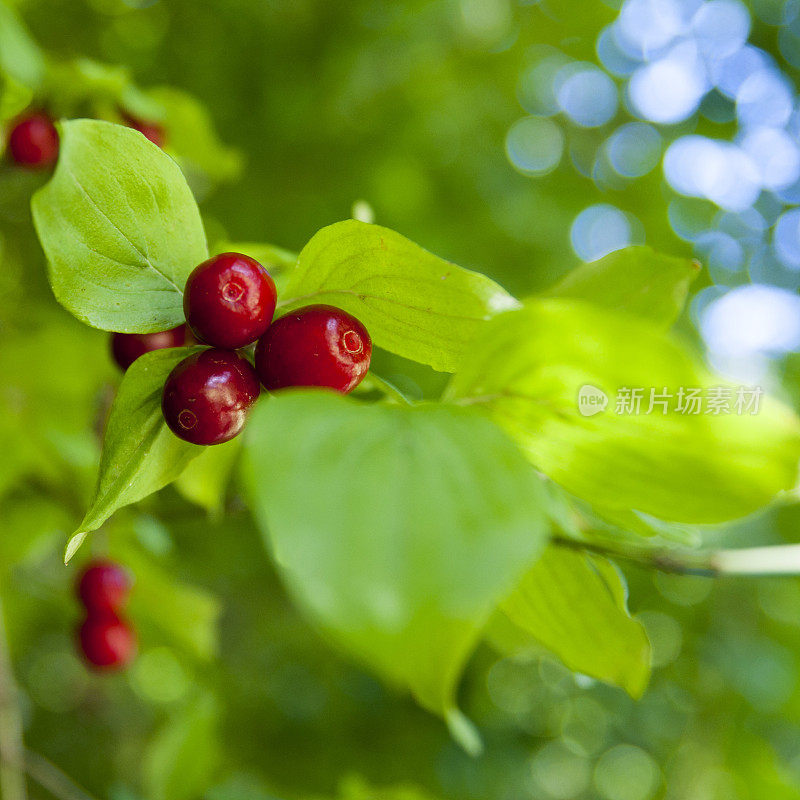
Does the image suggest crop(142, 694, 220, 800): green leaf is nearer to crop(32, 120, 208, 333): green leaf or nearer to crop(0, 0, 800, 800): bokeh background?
crop(0, 0, 800, 800): bokeh background

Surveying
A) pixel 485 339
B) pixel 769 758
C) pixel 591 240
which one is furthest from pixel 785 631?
pixel 485 339

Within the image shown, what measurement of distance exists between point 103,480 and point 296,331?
201 millimetres

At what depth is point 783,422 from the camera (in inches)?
18.9

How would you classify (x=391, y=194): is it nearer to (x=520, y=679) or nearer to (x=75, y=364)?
(x=75, y=364)

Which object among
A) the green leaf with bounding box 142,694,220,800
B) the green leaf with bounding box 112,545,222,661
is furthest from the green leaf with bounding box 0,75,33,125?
the green leaf with bounding box 142,694,220,800

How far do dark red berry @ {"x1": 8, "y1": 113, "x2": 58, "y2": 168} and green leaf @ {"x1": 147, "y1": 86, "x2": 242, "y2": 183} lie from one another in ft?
0.63

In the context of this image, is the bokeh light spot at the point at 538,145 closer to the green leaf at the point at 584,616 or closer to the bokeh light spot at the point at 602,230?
the bokeh light spot at the point at 602,230

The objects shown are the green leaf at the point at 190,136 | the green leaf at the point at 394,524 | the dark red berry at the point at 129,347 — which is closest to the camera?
the green leaf at the point at 394,524

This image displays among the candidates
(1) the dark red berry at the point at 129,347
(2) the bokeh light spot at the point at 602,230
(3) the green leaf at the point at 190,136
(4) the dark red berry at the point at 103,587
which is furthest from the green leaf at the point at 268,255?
(2) the bokeh light spot at the point at 602,230

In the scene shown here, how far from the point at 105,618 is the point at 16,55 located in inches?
41.5

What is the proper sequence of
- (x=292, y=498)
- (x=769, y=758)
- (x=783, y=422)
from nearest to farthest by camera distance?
(x=292, y=498), (x=783, y=422), (x=769, y=758)

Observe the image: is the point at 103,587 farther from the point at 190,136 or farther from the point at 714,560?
the point at 714,560

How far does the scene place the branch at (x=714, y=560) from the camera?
2.12 feet

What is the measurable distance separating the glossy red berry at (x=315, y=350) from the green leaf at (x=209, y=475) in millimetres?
208
